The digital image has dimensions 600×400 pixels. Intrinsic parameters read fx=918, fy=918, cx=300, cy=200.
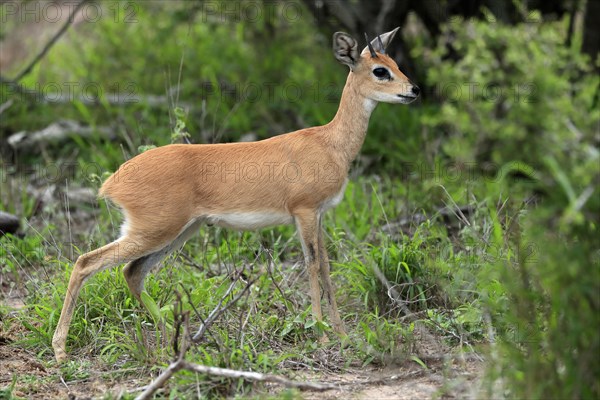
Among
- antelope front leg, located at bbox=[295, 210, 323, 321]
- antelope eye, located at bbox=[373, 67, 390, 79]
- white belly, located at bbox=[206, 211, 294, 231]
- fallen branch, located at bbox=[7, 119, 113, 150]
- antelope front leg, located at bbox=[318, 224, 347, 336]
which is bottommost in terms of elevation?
fallen branch, located at bbox=[7, 119, 113, 150]

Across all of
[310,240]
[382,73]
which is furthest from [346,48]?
[310,240]

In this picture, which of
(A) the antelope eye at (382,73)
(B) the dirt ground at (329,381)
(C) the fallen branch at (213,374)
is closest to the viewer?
(C) the fallen branch at (213,374)

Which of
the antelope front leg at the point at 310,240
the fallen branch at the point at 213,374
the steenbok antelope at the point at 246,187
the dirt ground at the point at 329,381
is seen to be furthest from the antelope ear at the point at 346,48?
the fallen branch at the point at 213,374

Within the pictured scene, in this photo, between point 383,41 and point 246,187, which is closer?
point 246,187

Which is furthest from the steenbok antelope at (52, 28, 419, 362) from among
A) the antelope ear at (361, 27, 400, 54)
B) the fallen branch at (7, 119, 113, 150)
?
the fallen branch at (7, 119, 113, 150)

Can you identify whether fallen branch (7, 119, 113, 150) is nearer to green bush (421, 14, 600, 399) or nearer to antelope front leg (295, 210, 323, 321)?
green bush (421, 14, 600, 399)

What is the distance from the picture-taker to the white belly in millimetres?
6039

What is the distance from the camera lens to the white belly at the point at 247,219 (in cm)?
604

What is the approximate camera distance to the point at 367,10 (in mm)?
10227

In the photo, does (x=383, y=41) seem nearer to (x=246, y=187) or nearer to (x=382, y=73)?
(x=382, y=73)

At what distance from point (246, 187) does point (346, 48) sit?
4.01ft

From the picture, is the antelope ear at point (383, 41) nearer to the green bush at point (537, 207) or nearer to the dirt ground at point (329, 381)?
the green bush at point (537, 207)

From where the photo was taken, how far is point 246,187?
6094 millimetres

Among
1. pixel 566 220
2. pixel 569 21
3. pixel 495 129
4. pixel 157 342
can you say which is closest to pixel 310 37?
pixel 569 21
